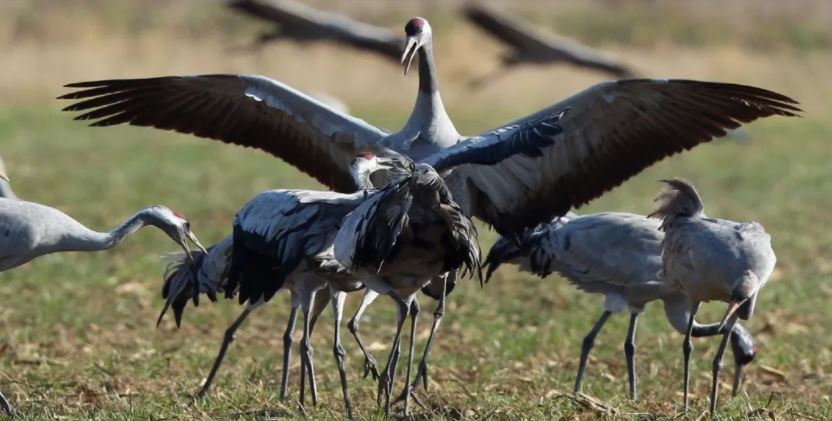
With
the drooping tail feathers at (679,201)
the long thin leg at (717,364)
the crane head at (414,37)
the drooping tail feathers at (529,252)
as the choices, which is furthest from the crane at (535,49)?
the long thin leg at (717,364)

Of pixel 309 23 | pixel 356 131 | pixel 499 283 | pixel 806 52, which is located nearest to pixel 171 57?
pixel 806 52

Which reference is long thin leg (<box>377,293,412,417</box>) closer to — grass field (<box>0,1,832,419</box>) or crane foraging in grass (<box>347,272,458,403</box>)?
crane foraging in grass (<box>347,272,458,403</box>)

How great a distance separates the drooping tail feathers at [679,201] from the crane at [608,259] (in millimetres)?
627

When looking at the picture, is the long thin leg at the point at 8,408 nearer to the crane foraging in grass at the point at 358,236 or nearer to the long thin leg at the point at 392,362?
the crane foraging in grass at the point at 358,236

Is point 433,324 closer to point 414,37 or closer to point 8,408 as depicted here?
point 414,37

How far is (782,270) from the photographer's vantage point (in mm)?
10469

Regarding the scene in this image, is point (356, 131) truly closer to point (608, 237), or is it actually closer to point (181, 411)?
point (608, 237)

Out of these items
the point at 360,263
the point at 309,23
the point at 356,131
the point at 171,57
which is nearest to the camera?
the point at 360,263

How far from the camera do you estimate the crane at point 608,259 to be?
7.07m

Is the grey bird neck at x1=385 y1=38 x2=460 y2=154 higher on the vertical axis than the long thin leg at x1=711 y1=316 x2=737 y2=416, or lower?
higher

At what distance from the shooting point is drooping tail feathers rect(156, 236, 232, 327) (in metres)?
6.77

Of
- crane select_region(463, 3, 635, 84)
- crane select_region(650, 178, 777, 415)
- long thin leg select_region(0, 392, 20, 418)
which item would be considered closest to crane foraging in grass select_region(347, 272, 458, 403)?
crane select_region(650, 178, 777, 415)

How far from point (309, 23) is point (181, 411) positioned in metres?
6.46

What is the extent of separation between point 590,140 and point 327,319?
261 cm
